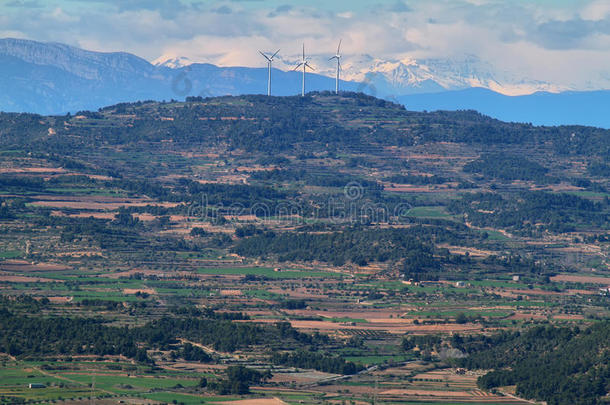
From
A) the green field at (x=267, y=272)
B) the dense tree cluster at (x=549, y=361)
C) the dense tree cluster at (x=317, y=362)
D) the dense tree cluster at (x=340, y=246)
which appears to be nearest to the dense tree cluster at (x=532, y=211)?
the dense tree cluster at (x=340, y=246)

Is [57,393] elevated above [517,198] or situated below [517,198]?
below

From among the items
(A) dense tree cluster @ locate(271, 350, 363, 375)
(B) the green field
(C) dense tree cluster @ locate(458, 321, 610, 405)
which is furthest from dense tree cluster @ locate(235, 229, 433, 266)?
(A) dense tree cluster @ locate(271, 350, 363, 375)

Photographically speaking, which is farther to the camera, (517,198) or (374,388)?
(517,198)

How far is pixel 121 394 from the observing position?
260 feet

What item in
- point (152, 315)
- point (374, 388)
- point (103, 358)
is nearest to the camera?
point (374, 388)

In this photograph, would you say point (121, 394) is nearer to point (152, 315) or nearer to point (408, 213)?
point (152, 315)

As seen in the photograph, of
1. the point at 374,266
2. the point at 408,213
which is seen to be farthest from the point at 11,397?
the point at 408,213

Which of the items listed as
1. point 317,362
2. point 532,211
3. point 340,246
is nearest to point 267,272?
point 340,246

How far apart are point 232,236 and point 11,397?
8456 cm

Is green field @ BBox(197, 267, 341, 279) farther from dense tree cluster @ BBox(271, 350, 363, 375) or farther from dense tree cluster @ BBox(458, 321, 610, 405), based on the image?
dense tree cluster @ BBox(271, 350, 363, 375)

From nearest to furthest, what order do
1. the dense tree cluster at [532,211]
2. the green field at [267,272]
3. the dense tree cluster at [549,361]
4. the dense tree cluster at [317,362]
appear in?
the dense tree cluster at [549,361] → the dense tree cluster at [317,362] → the green field at [267,272] → the dense tree cluster at [532,211]

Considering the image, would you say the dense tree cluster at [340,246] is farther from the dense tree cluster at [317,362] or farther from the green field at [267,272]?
the dense tree cluster at [317,362]

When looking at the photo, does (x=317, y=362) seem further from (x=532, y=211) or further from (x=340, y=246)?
(x=532, y=211)

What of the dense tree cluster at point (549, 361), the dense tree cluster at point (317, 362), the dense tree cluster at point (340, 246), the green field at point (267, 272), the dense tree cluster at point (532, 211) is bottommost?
the dense tree cluster at point (317, 362)
